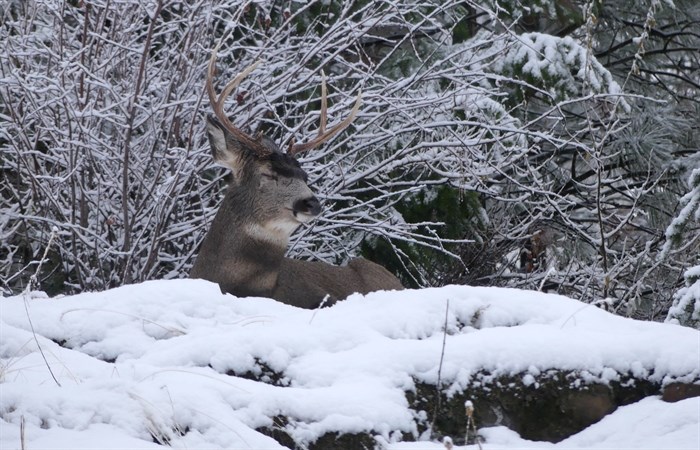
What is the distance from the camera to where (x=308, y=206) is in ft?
20.6

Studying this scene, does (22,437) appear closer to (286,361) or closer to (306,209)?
(286,361)

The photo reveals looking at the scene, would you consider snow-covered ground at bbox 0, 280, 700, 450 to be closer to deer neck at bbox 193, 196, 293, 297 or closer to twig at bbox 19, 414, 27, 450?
twig at bbox 19, 414, 27, 450

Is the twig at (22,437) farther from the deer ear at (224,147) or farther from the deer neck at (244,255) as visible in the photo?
the deer ear at (224,147)

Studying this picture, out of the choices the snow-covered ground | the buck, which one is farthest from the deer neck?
the snow-covered ground

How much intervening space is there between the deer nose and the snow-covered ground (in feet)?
6.84

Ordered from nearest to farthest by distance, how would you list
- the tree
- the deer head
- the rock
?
the rock → the deer head → the tree

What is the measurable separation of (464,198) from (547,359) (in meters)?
5.24

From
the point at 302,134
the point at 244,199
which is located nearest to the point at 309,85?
the point at 302,134

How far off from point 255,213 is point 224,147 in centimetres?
46

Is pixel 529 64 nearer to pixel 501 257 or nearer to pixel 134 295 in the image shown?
pixel 501 257

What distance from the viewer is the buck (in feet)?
21.0

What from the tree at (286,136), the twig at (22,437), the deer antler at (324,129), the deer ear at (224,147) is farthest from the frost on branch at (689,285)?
the twig at (22,437)

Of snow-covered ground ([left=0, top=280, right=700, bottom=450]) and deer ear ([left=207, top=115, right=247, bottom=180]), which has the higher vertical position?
snow-covered ground ([left=0, top=280, right=700, bottom=450])

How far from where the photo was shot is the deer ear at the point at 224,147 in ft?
21.4
